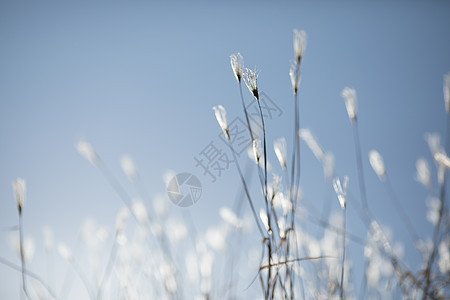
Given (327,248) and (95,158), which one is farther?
(327,248)

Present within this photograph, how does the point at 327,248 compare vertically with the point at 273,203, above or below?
below

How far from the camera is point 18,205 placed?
2.14 feet

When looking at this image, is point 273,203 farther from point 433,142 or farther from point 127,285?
point 127,285

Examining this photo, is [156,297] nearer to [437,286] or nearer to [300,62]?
[437,286]

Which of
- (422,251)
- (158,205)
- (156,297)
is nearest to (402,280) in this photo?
(422,251)

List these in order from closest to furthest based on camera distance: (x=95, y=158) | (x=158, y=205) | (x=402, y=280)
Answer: (x=402, y=280), (x=95, y=158), (x=158, y=205)

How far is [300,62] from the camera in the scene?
65cm

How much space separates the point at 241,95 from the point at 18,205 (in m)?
0.50

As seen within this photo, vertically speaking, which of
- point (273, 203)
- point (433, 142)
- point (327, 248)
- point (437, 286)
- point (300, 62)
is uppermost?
point (300, 62)

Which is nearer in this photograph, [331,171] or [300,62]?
[300,62]

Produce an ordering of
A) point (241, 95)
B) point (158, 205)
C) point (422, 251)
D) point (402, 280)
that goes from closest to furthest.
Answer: point (241, 95) → point (402, 280) → point (422, 251) → point (158, 205)

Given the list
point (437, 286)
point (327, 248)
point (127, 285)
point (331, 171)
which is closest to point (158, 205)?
point (127, 285)

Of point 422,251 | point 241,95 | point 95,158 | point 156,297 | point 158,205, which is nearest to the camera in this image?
point 241,95

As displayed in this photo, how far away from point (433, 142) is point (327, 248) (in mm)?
709
